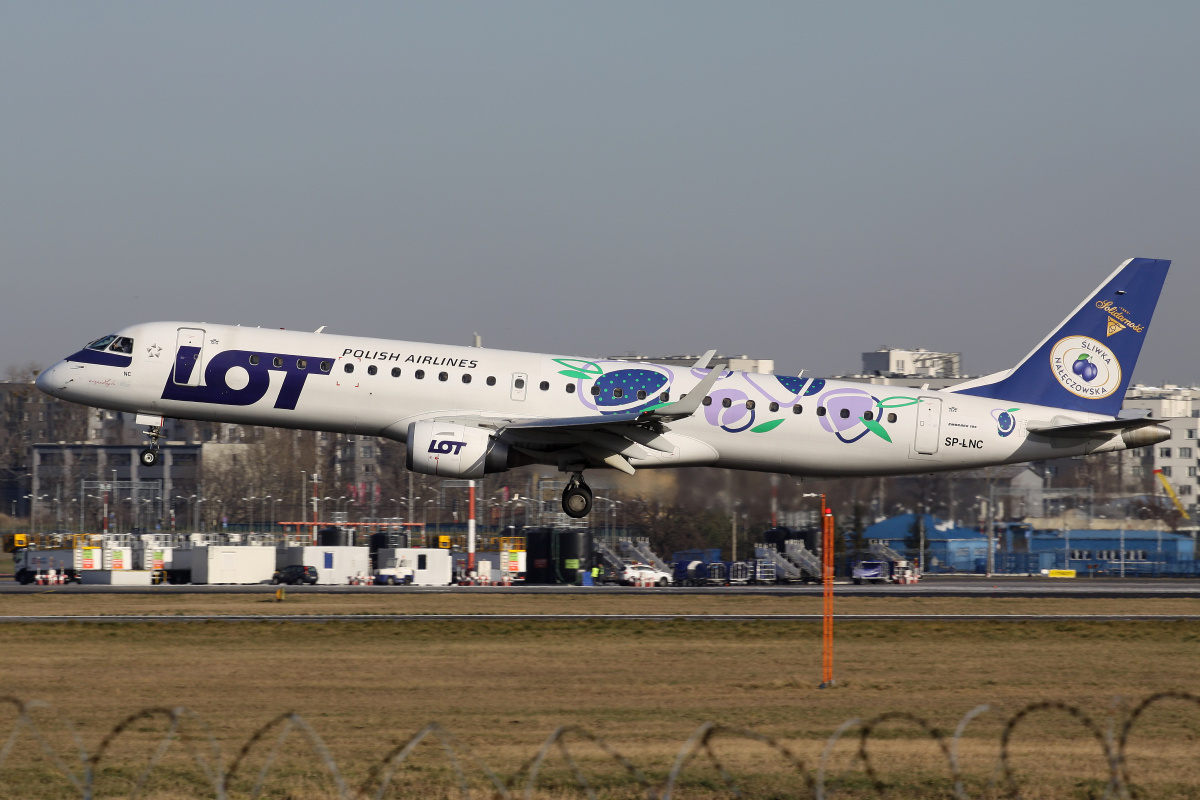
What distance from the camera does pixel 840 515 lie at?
6462 cm

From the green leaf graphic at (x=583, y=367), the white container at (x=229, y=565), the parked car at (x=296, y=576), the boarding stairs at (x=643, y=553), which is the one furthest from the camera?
the boarding stairs at (x=643, y=553)

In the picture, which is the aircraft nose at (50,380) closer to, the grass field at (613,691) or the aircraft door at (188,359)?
the aircraft door at (188,359)

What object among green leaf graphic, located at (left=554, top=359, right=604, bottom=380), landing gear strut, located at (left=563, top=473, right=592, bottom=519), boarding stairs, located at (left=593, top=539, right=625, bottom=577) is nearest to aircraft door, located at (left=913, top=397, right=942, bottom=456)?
green leaf graphic, located at (left=554, top=359, right=604, bottom=380)

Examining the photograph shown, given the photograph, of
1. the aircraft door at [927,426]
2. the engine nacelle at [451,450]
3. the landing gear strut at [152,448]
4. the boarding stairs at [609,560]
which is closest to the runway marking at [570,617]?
the engine nacelle at [451,450]

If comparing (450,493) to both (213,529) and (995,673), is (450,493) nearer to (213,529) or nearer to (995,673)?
(213,529)

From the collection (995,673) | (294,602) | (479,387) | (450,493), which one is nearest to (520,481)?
(450,493)

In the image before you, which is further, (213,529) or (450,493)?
(450,493)

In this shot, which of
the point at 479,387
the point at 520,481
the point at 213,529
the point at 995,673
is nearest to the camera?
the point at 995,673

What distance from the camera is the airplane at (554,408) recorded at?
34.3 m

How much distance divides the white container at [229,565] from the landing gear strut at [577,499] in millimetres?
26633

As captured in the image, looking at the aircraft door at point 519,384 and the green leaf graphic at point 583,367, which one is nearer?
the aircraft door at point 519,384

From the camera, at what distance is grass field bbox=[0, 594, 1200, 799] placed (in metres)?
15.6

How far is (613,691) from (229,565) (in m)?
40.1

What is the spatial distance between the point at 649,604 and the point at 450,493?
90872 mm
